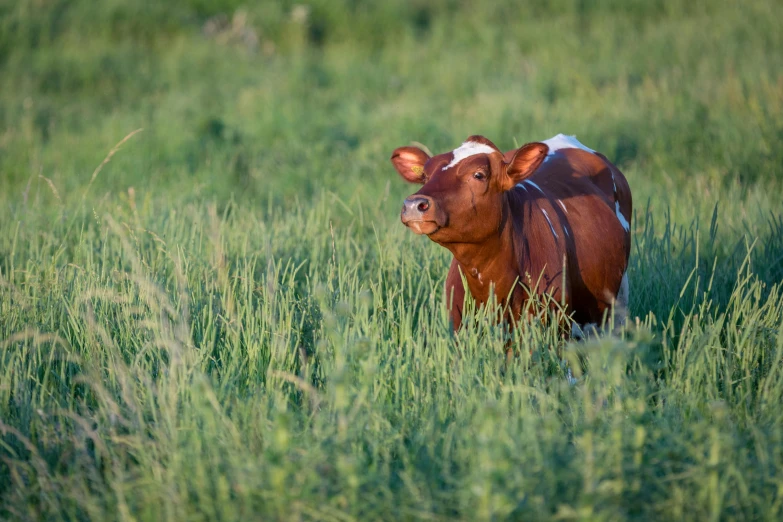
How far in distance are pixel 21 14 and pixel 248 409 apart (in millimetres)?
10287

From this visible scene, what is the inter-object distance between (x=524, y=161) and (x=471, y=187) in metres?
0.25

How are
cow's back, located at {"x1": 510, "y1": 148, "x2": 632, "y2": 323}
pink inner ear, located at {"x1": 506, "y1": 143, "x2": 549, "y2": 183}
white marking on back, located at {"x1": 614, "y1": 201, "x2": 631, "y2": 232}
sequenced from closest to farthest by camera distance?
pink inner ear, located at {"x1": 506, "y1": 143, "x2": 549, "y2": 183}
cow's back, located at {"x1": 510, "y1": 148, "x2": 632, "y2": 323}
white marking on back, located at {"x1": 614, "y1": 201, "x2": 631, "y2": 232}

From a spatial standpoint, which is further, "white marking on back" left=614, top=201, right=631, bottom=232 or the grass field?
"white marking on back" left=614, top=201, right=631, bottom=232

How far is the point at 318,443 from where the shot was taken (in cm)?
232

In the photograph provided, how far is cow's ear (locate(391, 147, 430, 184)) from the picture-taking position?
141 inches

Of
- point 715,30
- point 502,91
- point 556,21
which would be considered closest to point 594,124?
point 502,91

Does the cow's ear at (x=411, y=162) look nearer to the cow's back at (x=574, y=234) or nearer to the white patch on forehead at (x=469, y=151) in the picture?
the white patch on forehead at (x=469, y=151)

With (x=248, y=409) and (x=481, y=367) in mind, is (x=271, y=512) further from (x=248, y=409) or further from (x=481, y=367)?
(x=481, y=367)

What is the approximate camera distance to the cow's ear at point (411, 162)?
141 inches

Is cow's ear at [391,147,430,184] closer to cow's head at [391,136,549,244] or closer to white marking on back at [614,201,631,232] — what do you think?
cow's head at [391,136,549,244]

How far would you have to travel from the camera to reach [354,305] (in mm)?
3500

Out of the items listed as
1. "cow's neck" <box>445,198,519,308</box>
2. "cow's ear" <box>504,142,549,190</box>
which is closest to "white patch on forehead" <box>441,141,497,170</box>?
"cow's ear" <box>504,142,549,190</box>

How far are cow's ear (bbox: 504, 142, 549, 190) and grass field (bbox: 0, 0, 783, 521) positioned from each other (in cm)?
60

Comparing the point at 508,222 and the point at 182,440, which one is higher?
the point at 508,222
